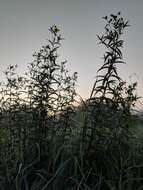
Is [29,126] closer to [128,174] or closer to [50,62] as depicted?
[50,62]

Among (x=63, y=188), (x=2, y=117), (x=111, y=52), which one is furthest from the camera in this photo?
(x=2, y=117)

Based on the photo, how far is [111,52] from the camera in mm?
5738

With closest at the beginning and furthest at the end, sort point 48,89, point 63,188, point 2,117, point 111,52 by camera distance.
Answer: point 63,188
point 111,52
point 48,89
point 2,117

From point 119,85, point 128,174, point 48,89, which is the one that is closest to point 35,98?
point 48,89

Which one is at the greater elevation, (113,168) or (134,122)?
(134,122)

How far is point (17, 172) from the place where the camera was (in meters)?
5.43

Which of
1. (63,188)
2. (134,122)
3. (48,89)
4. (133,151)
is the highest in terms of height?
(48,89)

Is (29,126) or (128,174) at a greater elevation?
(29,126)

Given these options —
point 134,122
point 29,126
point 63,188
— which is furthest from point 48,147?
point 134,122

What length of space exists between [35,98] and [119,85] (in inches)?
44.4

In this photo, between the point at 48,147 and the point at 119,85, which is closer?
the point at 48,147

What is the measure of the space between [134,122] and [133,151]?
57cm

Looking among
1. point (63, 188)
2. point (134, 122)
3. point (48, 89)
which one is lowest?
point (63, 188)

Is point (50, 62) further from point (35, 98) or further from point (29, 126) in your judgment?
point (29, 126)
